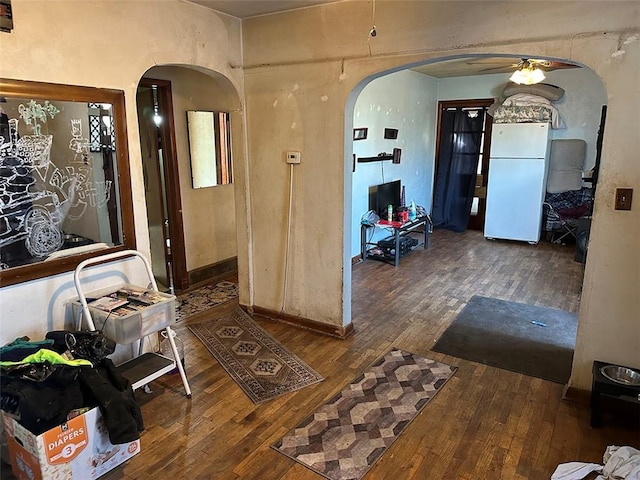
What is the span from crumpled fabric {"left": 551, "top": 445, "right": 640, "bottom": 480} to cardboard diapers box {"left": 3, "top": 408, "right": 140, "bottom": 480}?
2.15 metres

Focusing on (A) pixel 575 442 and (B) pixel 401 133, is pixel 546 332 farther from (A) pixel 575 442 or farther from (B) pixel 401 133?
(B) pixel 401 133

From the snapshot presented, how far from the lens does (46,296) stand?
241cm

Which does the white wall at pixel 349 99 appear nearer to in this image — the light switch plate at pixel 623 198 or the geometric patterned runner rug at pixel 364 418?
the light switch plate at pixel 623 198

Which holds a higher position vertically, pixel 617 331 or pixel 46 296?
pixel 46 296

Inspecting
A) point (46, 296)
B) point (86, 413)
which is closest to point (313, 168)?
point (46, 296)

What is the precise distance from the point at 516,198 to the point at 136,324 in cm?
580

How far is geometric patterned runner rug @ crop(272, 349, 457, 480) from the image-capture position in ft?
7.26

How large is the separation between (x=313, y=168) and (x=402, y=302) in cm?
172

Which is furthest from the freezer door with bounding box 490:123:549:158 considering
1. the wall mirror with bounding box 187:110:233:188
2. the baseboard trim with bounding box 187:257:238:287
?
the baseboard trim with bounding box 187:257:238:287

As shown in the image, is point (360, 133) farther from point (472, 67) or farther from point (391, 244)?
point (472, 67)

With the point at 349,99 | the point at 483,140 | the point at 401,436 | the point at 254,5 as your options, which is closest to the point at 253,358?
the point at 401,436

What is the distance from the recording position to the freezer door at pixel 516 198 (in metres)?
6.34

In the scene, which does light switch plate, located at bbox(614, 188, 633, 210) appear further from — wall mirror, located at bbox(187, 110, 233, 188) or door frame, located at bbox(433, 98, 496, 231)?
door frame, located at bbox(433, 98, 496, 231)

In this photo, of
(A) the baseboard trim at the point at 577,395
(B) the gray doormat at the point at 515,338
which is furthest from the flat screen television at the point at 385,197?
(A) the baseboard trim at the point at 577,395
